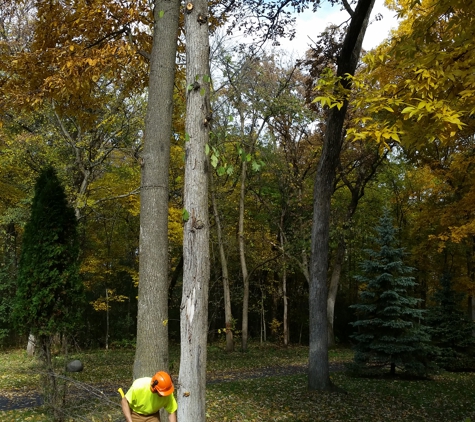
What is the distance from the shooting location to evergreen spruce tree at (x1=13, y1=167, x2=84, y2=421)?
6.91 m

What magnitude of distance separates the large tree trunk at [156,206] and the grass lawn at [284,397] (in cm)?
53

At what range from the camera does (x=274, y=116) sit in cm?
1903

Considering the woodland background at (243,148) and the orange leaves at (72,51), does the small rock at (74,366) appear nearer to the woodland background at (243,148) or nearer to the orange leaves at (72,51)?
the woodland background at (243,148)

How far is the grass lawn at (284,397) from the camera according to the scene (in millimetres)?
6930

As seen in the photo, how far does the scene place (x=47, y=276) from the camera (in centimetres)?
695

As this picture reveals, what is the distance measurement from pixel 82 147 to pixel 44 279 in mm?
10005

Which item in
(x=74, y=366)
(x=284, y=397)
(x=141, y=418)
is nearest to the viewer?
(x=141, y=418)

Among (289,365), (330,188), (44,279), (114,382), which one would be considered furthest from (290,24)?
(289,365)

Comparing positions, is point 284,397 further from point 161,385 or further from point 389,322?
point 161,385

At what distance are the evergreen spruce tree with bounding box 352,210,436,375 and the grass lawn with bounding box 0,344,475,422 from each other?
734 mm

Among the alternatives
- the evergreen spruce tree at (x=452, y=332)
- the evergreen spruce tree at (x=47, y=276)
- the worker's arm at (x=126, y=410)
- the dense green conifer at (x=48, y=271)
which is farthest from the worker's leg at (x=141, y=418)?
the evergreen spruce tree at (x=452, y=332)

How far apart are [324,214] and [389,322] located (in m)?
4.93

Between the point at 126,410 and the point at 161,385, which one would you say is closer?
the point at 161,385

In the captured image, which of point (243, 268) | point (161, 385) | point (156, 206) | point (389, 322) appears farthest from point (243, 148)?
point (243, 268)
